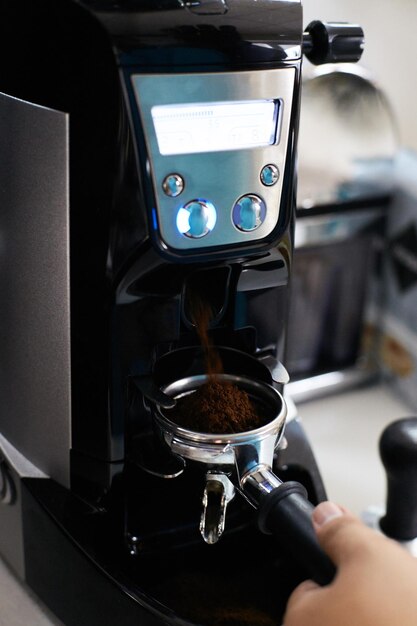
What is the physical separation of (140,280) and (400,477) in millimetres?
278

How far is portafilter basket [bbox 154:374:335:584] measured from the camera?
0.42 m

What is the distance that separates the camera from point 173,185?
452 mm

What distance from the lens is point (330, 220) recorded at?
932 millimetres

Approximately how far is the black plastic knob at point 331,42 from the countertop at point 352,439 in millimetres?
417

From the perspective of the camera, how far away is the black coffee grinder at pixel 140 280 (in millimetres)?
441

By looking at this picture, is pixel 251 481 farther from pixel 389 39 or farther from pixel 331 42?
pixel 389 39

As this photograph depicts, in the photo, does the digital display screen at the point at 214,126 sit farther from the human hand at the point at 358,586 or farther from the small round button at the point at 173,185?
the human hand at the point at 358,586

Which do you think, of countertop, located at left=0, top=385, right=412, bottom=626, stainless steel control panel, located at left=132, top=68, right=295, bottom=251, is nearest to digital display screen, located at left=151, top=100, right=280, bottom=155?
stainless steel control panel, located at left=132, top=68, right=295, bottom=251

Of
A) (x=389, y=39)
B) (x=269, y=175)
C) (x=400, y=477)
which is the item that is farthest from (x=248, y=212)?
(x=389, y=39)

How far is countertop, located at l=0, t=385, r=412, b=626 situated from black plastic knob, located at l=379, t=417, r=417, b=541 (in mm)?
113

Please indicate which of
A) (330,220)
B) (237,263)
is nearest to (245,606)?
(237,263)

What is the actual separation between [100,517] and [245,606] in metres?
0.11

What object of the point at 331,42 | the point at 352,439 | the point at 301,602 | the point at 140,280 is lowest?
the point at 352,439

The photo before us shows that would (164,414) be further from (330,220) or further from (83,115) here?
(330,220)
